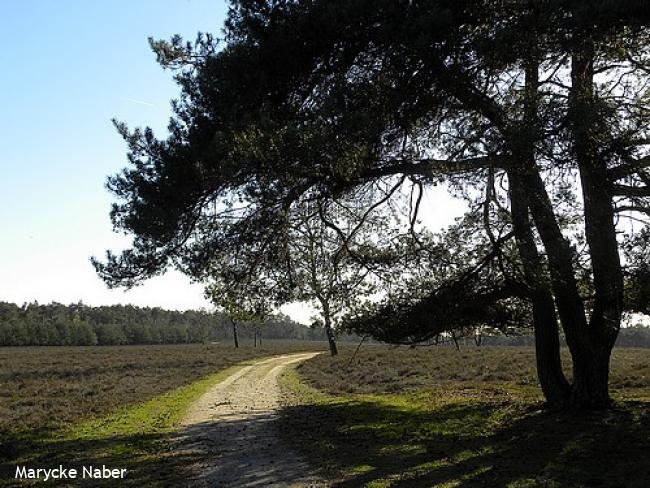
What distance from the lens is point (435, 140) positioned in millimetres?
11359

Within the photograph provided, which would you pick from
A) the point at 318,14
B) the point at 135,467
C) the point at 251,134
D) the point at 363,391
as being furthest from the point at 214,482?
the point at 363,391

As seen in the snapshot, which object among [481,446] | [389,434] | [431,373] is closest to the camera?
[481,446]

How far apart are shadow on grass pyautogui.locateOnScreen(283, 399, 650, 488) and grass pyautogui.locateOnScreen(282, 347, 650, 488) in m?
0.02

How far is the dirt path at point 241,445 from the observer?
26.8 feet

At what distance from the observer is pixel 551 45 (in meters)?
8.73

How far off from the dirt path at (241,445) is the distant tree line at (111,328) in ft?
92.6

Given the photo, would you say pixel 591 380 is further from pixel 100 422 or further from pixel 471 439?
pixel 100 422

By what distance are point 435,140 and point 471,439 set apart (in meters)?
5.94

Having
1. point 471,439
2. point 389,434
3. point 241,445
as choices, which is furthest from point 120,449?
point 471,439

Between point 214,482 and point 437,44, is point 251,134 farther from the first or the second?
point 214,482

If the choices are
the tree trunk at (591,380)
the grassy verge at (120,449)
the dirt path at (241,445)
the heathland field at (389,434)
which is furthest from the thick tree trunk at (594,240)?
the grassy verge at (120,449)

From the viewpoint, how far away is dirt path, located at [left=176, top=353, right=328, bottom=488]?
8.17 metres

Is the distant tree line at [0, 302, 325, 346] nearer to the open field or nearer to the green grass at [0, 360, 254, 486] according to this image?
the open field

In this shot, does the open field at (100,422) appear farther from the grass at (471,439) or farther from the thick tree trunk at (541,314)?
the thick tree trunk at (541,314)
